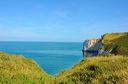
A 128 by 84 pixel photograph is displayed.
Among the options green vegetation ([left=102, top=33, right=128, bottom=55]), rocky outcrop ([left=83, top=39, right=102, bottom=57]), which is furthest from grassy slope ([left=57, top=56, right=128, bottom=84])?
rocky outcrop ([left=83, top=39, right=102, bottom=57])

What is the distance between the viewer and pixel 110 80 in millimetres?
12891

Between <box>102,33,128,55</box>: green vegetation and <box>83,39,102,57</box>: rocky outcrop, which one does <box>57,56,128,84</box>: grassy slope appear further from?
<box>83,39,102,57</box>: rocky outcrop

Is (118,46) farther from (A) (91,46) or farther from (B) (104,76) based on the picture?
(A) (91,46)

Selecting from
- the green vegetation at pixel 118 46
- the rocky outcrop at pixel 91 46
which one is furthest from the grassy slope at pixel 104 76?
the rocky outcrop at pixel 91 46

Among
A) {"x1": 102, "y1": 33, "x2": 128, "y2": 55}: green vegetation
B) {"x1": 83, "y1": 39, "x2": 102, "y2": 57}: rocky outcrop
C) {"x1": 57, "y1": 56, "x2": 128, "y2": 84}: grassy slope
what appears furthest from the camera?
{"x1": 83, "y1": 39, "x2": 102, "y2": 57}: rocky outcrop

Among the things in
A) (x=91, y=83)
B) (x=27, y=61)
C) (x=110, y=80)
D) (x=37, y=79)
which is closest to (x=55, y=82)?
(x=37, y=79)

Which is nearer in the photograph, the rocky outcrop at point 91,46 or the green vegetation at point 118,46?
the green vegetation at point 118,46

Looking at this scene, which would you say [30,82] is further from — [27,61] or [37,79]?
[27,61]

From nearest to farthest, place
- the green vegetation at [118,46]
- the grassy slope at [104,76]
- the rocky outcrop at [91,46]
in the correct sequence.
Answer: the grassy slope at [104,76] → the green vegetation at [118,46] → the rocky outcrop at [91,46]

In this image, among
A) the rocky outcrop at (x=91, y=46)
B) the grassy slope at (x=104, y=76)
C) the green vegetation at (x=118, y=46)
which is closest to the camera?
the grassy slope at (x=104, y=76)

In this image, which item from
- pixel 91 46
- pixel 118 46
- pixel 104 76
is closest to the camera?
pixel 104 76

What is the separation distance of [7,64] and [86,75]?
553cm

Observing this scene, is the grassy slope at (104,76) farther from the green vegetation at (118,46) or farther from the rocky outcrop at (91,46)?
the rocky outcrop at (91,46)

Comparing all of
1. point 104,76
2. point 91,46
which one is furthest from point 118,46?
point 91,46
